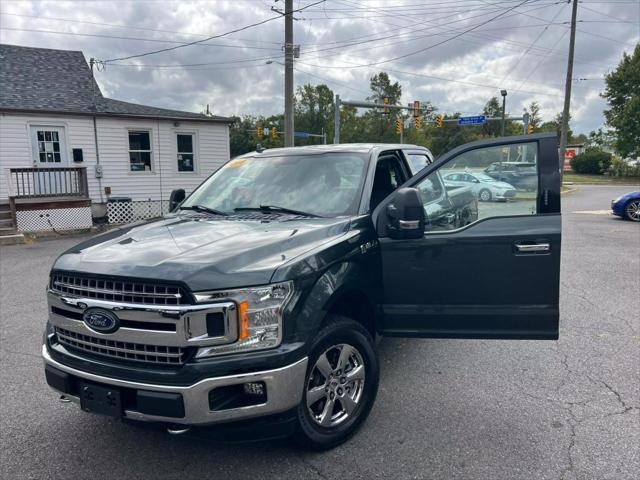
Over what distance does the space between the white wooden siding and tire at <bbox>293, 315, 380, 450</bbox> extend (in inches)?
593

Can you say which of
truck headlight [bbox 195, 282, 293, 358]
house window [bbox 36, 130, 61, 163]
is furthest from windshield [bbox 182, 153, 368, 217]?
house window [bbox 36, 130, 61, 163]

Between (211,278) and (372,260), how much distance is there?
53.8 inches

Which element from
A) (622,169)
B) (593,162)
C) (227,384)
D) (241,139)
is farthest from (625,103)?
(241,139)

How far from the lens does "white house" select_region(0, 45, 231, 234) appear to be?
14.3 meters

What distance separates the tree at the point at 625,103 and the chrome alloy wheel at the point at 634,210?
29.2 meters

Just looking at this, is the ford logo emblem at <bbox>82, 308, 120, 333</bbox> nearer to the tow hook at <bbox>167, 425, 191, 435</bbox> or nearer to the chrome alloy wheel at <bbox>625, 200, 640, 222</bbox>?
the tow hook at <bbox>167, 425, 191, 435</bbox>

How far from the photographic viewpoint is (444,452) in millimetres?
3043

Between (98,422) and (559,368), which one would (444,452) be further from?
(98,422)

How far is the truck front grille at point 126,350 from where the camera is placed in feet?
8.24

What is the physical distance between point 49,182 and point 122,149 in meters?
3.01

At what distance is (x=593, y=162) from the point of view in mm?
55562

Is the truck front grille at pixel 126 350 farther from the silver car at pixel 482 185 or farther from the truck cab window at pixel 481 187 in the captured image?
the silver car at pixel 482 185

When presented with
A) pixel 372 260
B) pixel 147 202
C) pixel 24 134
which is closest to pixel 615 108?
pixel 147 202

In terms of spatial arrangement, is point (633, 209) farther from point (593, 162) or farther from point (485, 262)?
point (593, 162)
